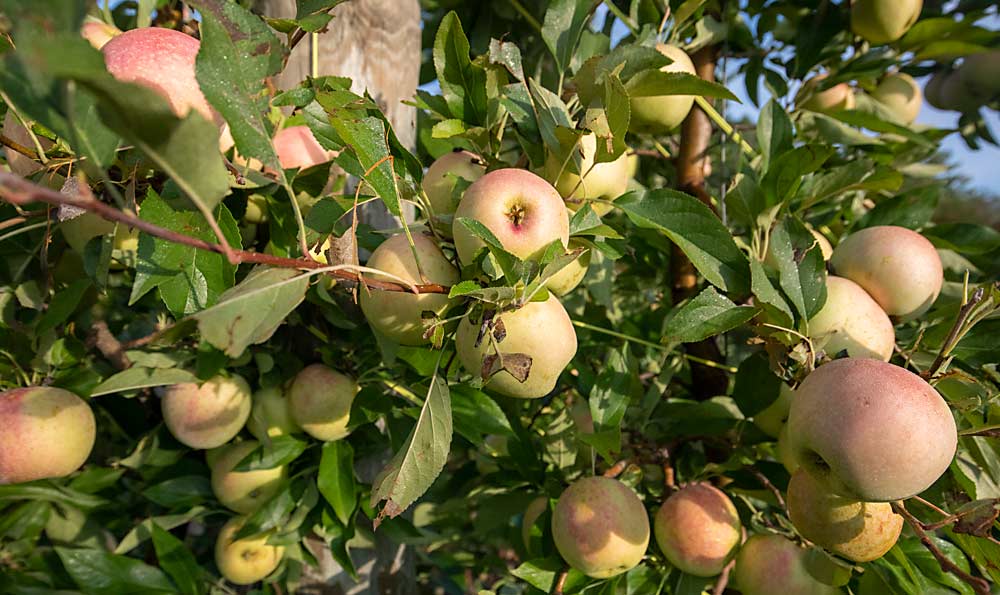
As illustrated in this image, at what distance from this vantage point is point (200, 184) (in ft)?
1.32

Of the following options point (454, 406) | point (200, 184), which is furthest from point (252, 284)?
point (454, 406)

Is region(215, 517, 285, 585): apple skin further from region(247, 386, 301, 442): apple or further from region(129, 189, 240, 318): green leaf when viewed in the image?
region(129, 189, 240, 318): green leaf

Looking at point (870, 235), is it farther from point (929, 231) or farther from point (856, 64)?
point (856, 64)

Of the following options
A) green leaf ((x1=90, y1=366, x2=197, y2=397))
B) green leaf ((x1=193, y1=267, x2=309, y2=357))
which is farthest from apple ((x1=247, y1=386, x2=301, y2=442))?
→ green leaf ((x1=193, y1=267, x2=309, y2=357))

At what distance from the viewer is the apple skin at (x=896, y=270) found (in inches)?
33.5

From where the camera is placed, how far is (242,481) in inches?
43.6

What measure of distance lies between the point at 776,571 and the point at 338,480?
712mm

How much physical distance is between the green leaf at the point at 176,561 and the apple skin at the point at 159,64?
2.77ft

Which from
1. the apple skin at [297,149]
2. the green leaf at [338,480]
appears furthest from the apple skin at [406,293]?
the green leaf at [338,480]

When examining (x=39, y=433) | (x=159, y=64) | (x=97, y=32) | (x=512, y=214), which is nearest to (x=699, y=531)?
(x=512, y=214)

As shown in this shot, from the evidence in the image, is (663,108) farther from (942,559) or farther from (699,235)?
(942,559)

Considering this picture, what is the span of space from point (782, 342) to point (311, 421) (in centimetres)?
76

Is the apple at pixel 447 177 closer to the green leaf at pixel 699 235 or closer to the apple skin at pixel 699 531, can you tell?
the green leaf at pixel 699 235

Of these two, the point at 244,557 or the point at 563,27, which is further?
the point at 244,557
